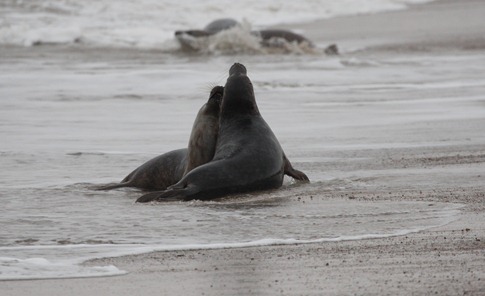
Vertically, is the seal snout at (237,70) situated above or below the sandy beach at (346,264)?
above

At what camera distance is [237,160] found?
23.6 feet

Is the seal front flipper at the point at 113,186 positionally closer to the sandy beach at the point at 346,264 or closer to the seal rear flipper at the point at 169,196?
the seal rear flipper at the point at 169,196

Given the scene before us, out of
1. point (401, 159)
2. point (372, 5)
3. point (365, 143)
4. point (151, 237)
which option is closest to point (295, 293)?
point (151, 237)

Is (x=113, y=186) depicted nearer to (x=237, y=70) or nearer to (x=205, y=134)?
(x=205, y=134)

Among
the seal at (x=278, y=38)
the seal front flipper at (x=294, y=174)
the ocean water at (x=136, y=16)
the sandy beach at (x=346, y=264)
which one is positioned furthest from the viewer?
the ocean water at (x=136, y=16)

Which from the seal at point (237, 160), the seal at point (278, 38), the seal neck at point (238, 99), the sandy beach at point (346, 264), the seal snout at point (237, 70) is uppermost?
the seal at point (278, 38)

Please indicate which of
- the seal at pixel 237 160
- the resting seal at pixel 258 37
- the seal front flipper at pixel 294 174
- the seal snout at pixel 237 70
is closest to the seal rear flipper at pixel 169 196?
the seal at pixel 237 160

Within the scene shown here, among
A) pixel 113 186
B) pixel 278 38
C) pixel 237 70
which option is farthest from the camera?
pixel 278 38

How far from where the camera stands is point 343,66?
1734 cm

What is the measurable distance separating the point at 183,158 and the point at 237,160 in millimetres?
749

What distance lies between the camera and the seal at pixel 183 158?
766 centimetres

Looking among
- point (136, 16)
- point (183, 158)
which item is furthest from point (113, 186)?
point (136, 16)

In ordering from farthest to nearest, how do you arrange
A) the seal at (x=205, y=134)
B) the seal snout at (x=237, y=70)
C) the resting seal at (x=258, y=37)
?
the resting seal at (x=258, y=37) → the seal snout at (x=237, y=70) → the seal at (x=205, y=134)

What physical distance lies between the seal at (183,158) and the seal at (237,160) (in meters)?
0.11
